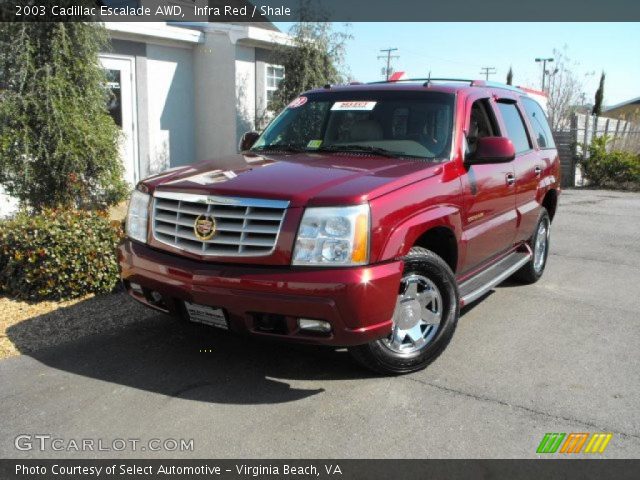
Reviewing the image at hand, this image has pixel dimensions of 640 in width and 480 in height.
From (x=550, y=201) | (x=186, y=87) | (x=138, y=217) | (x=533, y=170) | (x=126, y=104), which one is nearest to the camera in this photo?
(x=138, y=217)

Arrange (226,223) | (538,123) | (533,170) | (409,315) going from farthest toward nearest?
1. (538,123)
2. (533,170)
3. (409,315)
4. (226,223)

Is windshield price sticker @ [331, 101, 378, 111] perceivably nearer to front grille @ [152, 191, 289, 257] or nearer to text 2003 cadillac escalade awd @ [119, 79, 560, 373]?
text 2003 cadillac escalade awd @ [119, 79, 560, 373]

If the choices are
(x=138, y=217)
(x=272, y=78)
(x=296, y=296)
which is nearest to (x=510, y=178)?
(x=296, y=296)

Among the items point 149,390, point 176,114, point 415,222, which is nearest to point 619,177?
point 176,114

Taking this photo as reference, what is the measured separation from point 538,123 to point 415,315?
11.8 feet

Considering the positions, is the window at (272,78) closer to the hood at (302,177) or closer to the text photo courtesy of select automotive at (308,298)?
the text photo courtesy of select automotive at (308,298)

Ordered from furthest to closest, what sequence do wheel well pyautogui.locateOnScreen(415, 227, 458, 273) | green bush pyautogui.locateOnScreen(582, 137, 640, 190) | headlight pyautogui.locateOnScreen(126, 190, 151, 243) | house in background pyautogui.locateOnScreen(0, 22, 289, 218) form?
green bush pyautogui.locateOnScreen(582, 137, 640, 190), house in background pyautogui.locateOnScreen(0, 22, 289, 218), wheel well pyautogui.locateOnScreen(415, 227, 458, 273), headlight pyautogui.locateOnScreen(126, 190, 151, 243)

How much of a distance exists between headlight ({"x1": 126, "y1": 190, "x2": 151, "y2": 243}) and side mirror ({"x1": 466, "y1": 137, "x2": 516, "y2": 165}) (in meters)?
2.38

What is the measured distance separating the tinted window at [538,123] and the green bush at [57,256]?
4.41 meters

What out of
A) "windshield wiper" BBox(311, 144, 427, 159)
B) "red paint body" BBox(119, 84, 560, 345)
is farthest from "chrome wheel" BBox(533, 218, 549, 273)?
"windshield wiper" BBox(311, 144, 427, 159)

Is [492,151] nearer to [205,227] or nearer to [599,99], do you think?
[205,227]

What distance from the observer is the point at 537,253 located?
261 inches

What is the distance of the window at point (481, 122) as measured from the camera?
4.88m
